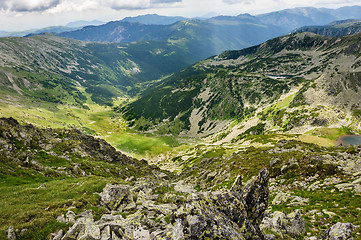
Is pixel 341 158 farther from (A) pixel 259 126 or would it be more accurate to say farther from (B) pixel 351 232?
(A) pixel 259 126

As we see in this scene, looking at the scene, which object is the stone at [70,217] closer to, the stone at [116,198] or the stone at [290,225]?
the stone at [116,198]

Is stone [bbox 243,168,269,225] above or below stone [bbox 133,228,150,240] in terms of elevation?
above

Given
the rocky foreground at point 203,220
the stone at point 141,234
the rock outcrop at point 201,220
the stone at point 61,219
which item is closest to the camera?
the rock outcrop at point 201,220

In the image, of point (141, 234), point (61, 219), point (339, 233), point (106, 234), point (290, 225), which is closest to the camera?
point (339, 233)

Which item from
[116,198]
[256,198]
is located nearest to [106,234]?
[116,198]

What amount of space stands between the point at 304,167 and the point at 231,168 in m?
26.5

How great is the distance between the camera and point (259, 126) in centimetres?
17812

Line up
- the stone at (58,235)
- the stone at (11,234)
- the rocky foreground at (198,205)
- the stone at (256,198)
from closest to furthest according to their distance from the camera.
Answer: the rocky foreground at (198,205)
the stone at (11,234)
the stone at (256,198)
the stone at (58,235)

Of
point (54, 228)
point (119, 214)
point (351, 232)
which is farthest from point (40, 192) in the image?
point (351, 232)

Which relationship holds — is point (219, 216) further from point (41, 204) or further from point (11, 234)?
point (41, 204)

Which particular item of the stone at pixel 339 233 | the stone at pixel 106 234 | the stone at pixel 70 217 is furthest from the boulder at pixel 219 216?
the stone at pixel 70 217

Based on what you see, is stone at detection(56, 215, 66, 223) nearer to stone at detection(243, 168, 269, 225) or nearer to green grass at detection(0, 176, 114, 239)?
green grass at detection(0, 176, 114, 239)

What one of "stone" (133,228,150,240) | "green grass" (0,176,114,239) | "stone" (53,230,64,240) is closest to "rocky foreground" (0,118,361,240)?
"stone" (133,228,150,240)

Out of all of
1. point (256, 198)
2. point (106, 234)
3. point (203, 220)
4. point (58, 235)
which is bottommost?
point (58, 235)
